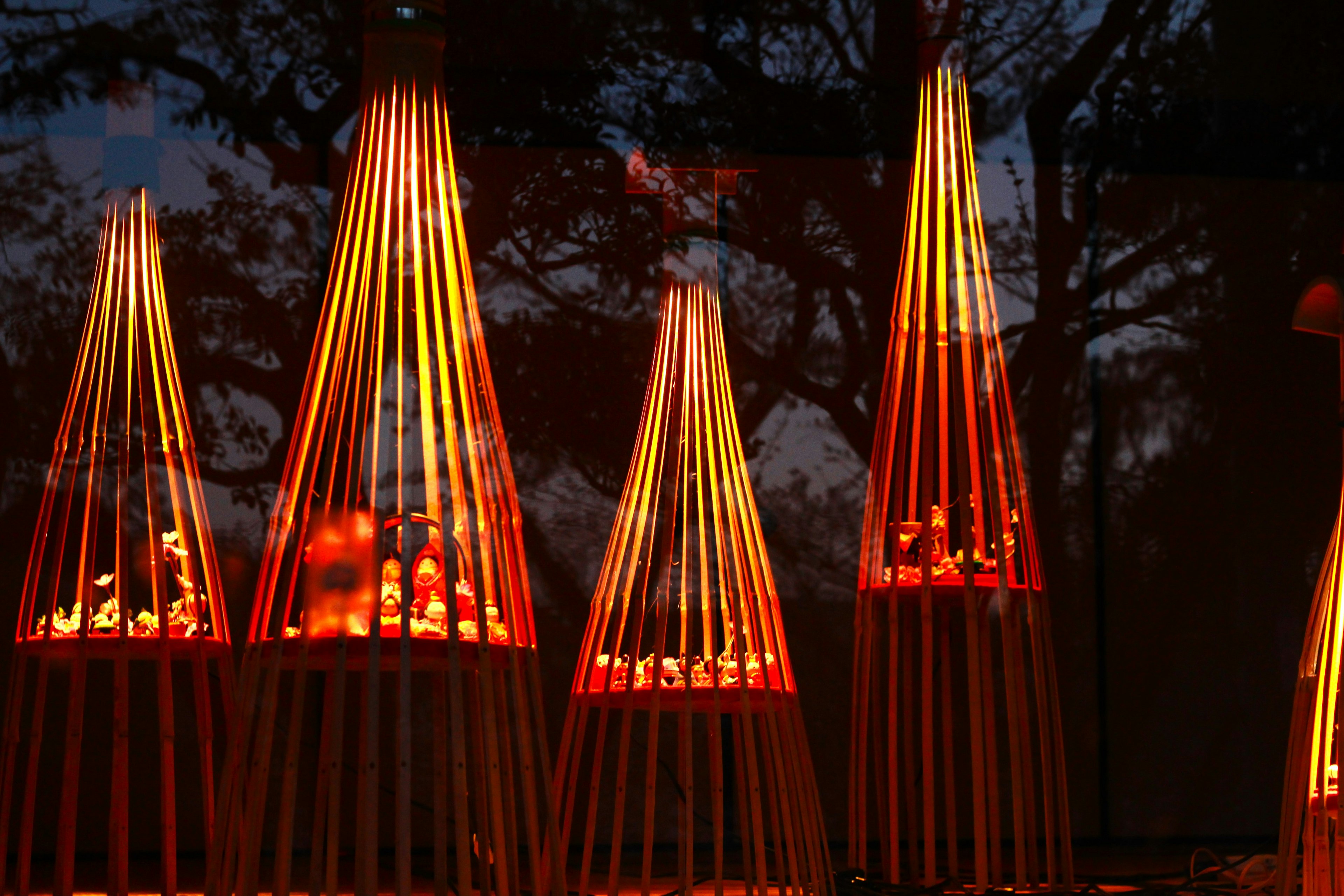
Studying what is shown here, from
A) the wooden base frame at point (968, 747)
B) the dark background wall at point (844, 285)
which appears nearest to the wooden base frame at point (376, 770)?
the wooden base frame at point (968, 747)

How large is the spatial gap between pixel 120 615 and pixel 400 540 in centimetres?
86

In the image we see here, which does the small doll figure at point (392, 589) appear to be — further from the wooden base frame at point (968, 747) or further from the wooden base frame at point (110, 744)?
the wooden base frame at point (968, 747)

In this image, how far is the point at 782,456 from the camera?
3398 millimetres

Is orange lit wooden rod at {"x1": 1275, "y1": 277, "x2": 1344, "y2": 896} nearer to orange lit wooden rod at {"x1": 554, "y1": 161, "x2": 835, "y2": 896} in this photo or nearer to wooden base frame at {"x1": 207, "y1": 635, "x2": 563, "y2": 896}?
orange lit wooden rod at {"x1": 554, "y1": 161, "x2": 835, "y2": 896}

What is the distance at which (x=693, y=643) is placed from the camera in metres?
3.09

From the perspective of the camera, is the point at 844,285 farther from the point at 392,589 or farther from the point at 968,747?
the point at 392,589

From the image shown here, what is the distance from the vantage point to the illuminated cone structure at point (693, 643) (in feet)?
7.64

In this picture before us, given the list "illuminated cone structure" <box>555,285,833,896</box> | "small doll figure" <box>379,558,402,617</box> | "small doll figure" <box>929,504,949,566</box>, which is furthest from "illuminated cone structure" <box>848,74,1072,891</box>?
"small doll figure" <box>379,558,402,617</box>

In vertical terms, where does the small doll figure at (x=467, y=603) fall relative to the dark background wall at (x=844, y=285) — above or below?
below

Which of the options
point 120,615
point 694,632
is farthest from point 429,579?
point 694,632

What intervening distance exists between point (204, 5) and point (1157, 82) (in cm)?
230

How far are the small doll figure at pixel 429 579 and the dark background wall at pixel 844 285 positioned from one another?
129 cm

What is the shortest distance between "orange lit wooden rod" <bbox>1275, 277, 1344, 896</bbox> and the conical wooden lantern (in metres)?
1.11

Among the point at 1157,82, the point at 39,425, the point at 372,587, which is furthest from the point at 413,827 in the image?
the point at 1157,82
